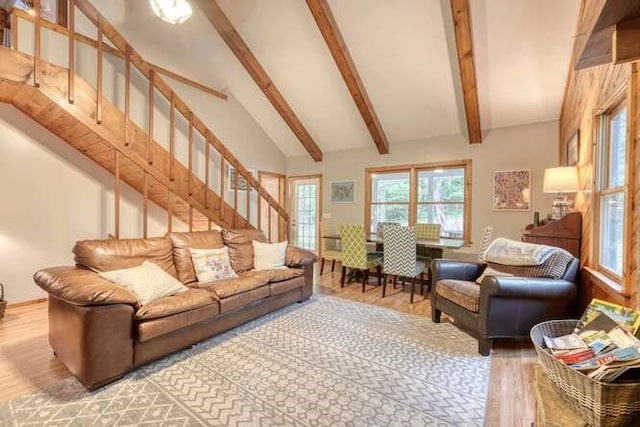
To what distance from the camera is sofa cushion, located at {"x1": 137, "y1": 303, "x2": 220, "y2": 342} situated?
2.13m

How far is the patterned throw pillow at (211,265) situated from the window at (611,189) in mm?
3369

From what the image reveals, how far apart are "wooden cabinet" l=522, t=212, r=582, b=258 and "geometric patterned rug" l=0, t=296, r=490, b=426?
4.65ft

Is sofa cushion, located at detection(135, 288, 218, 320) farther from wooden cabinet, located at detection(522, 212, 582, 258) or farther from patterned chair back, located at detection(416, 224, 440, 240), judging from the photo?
patterned chair back, located at detection(416, 224, 440, 240)

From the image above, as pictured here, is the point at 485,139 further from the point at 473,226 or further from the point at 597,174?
the point at 597,174

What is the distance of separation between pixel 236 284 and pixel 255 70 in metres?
3.72

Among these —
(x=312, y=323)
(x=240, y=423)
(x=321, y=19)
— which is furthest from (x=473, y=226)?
(x=240, y=423)

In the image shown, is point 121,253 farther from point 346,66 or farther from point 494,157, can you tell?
point 494,157

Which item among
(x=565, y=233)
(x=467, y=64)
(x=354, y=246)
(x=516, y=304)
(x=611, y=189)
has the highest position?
(x=467, y=64)

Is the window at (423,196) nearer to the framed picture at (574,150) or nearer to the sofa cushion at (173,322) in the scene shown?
the framed picture at (574,150)

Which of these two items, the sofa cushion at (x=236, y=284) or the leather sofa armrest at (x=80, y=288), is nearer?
the leather sofa armrest at (x=80, y=288)

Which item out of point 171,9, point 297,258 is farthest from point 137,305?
point 171,9

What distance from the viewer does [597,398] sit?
821 mm

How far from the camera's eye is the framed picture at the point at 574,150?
3.25 m

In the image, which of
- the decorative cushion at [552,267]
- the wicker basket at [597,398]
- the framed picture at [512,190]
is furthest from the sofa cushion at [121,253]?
the framed picture at [512,190]
